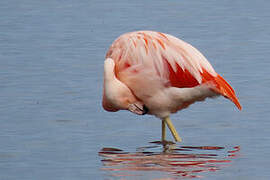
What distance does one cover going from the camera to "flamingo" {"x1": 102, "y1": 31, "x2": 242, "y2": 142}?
7.73 m

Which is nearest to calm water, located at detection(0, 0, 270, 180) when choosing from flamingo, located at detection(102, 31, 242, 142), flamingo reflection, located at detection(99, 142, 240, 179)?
flamingo reflection, located at detection(99, 142, 240, 179)

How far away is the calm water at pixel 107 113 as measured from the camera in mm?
7141

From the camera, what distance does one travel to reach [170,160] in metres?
7.32

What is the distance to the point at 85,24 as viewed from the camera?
46.1 ft

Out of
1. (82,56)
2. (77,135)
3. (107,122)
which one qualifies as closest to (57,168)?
(77,135)

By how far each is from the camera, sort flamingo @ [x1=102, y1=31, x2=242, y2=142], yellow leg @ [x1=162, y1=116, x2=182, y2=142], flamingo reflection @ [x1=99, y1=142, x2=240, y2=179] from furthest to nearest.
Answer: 1. yellow leg @ [x1=162, y1=116, x2=182, y2=142]
2. flamingo @ [x1=102, y1=31, x2=242, y2=142]
3. flamingo reflection @ [x1=99, y1=142, x2=240, y2=179]

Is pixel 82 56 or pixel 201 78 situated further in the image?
pixel 82 56

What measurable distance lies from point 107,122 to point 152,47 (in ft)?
3.58

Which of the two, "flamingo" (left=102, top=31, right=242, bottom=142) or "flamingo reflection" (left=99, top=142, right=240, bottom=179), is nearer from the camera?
"flamingo reflection" (left=99, top=142, right=240, bottom=179)

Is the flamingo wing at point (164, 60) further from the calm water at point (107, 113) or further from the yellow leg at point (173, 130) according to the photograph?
the calm water at point (107, 113)

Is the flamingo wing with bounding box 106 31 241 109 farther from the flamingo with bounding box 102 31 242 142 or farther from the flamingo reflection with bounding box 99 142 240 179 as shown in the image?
the flamingo reflection with bounding box 99 142 240 179

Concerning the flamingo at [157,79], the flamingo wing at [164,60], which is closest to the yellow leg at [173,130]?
the flamingo at [157,79]

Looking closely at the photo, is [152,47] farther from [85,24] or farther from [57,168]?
[85,24]

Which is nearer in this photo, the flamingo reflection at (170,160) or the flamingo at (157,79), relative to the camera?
the flamingo reflection at (170,160)
